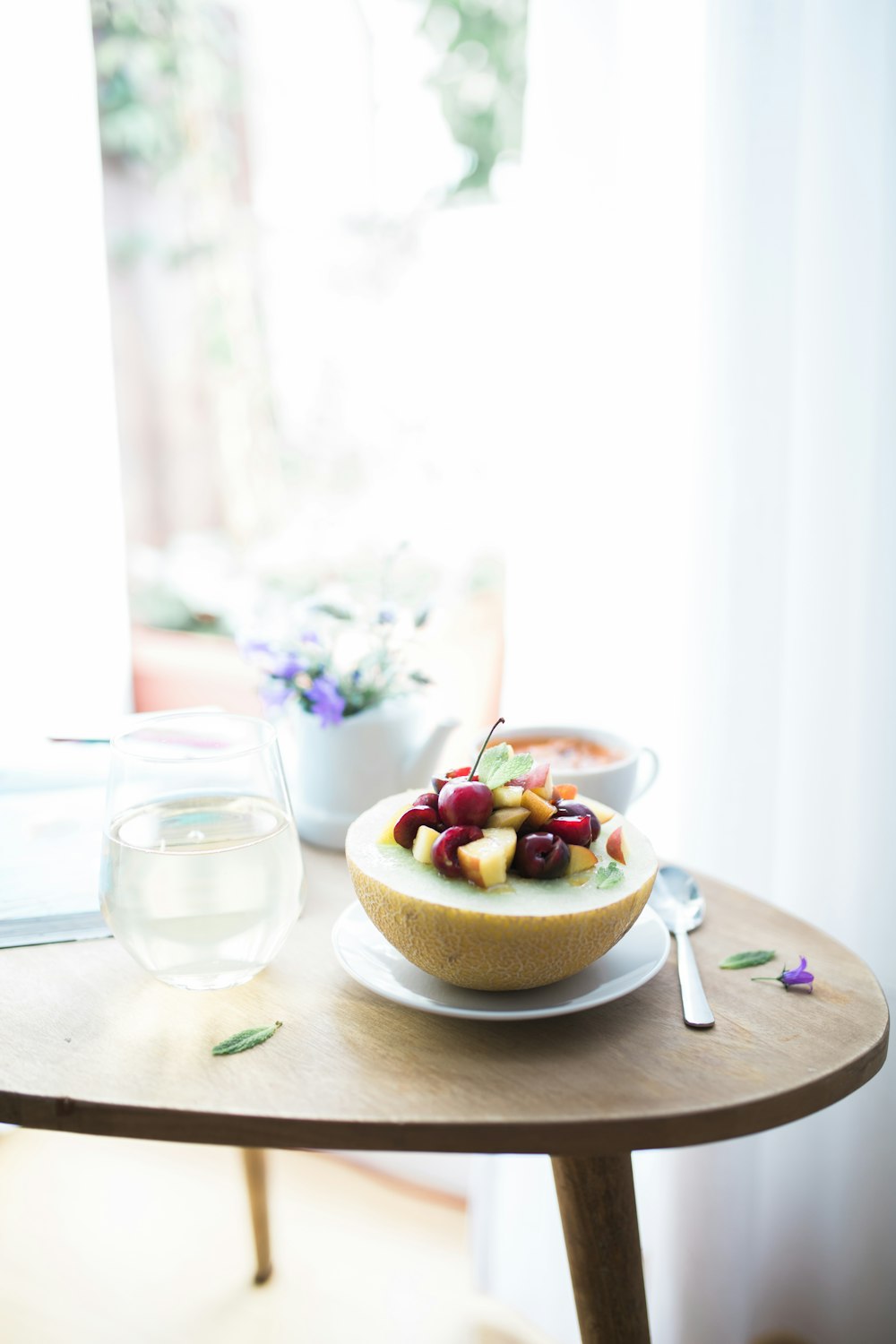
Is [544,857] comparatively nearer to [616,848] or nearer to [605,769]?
[616,848]

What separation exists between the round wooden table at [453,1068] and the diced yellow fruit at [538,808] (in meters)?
0.13

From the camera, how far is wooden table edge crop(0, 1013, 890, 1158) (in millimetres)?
569

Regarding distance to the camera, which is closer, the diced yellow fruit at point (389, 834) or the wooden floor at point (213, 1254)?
the diced yellow fruit at point (389, 834)

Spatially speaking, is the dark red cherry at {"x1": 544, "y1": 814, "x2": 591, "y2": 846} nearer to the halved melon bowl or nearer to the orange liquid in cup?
the halved melon bowl

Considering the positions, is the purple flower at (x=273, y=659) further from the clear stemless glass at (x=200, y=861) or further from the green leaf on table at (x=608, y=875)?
the green leaf on table at (x=608, y=875)

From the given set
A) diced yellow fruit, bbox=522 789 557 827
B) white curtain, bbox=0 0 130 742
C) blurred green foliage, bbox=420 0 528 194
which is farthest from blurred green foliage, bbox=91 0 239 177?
diced yellow fruit, bbox=522 789 557 827

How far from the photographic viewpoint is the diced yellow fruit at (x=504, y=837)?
64 cm

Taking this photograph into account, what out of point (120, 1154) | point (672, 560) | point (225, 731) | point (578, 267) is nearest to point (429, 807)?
point (225, 731)

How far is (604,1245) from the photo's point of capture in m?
0.71

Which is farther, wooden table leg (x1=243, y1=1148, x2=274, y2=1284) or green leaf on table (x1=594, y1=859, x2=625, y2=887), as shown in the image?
wooden table leg (x1=243, y1=1148, x2=274, y2=1284)

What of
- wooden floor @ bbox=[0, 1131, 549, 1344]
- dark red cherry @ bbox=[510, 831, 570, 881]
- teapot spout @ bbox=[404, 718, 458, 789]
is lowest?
wooden floor @ bbox=[0, 1131, 549, 1344]

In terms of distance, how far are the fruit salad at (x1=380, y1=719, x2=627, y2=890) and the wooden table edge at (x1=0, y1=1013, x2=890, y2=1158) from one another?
140mm

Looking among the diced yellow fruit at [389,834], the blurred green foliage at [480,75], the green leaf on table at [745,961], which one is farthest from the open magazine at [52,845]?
the blurred green foliage at [480,75]

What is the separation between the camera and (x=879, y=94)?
96 centimetres
